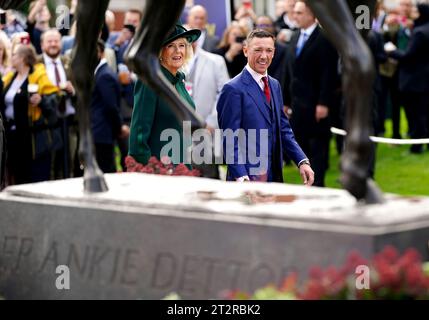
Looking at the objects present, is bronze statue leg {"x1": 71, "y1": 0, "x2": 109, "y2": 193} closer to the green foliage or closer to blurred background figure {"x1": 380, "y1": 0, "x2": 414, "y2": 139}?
the green foliage

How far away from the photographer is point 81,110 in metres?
7.28

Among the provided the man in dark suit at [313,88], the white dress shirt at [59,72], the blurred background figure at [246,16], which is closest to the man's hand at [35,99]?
the white dress shirt at [59,72]

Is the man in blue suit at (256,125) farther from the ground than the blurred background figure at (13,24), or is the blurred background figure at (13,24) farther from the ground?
the blurred background figure at (13,24)

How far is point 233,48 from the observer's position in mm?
15969

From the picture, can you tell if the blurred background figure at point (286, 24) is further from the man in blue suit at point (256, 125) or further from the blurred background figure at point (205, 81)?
the man in blue suit at point (256, 125)

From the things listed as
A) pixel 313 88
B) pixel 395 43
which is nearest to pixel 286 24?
pixel 395 43

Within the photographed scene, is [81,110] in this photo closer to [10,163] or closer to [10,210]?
[10,210]

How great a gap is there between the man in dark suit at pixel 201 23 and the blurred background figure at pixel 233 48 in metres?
0.13

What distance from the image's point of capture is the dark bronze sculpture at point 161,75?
19.7 feet

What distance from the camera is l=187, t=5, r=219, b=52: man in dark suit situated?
15227 mm

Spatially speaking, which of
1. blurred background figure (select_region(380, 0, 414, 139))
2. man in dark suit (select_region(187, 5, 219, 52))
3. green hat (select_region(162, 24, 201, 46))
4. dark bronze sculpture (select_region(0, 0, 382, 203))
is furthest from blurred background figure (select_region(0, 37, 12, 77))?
blurred background figure (select_region(380, 0, 414, 139))

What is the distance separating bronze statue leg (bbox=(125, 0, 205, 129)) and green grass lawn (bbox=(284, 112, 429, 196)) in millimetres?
7181

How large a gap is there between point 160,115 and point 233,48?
23.5 feet
